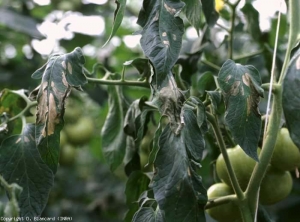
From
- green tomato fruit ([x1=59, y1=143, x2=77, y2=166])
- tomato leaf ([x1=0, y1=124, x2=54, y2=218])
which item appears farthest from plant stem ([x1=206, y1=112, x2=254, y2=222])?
green tomato fruit ([x1=59, y1=143, x2=77, y2=166])

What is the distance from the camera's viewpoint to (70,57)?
110cm

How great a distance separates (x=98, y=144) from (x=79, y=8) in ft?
2.06

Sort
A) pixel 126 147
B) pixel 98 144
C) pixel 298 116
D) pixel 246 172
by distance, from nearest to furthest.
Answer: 1. pixel 298 116
2. pixel 246 172
3. pixel 126 147
4. pixel 98 144

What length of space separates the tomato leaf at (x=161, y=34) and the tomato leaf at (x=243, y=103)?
11 centimetres

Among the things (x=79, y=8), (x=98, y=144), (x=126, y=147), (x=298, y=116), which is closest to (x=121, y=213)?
(x=98, y=144)

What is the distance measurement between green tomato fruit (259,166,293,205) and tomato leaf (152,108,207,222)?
1.15 ft

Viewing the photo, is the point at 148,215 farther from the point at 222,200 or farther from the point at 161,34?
the point at 161,34

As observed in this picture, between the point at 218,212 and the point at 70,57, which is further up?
the point at 70,57

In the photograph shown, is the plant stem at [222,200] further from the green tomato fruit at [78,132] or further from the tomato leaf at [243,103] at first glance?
the green tomato fruit at [78,132]

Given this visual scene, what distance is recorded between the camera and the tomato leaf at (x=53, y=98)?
1.04 m

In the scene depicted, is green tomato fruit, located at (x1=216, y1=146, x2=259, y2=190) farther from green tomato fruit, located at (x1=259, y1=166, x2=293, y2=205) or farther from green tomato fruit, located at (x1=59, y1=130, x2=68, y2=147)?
green tomato fruit, located at (x1=59, y1=130, x2=68, y2=147)

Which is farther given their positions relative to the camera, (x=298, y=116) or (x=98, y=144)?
(x=98, y=144)

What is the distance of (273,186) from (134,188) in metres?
0.32

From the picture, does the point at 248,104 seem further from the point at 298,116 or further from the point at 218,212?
the point at 218,212
